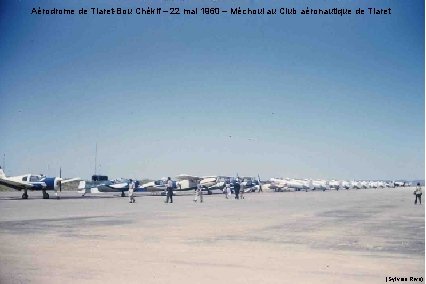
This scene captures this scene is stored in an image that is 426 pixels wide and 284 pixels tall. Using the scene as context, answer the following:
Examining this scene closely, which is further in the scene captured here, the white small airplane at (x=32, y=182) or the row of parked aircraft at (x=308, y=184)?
the row of parked aircraft at (x=308, y=184)

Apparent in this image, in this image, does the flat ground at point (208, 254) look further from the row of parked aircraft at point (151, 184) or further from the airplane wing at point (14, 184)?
the row of parked aircraft at point (151, 184)

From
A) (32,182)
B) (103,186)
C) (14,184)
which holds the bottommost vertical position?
(103,186)

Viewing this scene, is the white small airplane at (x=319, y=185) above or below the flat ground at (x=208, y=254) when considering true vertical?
below

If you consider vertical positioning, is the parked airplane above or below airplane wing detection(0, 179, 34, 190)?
below

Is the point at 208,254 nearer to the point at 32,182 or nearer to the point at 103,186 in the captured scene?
the point at 32,182

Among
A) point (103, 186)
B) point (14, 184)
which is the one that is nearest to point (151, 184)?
point (103, 186)

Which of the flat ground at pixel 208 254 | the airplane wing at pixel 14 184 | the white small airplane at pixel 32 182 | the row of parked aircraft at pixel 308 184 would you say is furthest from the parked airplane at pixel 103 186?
the row of parked aircraft at pixel 308 184

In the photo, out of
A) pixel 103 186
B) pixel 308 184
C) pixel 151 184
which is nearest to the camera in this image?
pixel 103 186

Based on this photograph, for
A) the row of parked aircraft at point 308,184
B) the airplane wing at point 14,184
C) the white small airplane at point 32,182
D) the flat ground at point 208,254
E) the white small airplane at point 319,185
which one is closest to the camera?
the flat ground at point 208,254

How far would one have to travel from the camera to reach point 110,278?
649 centimetres

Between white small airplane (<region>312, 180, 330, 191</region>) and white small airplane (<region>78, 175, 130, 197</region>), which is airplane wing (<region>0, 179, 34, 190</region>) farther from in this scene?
white small airplane (<region>312, 180, 330, 191</region>)

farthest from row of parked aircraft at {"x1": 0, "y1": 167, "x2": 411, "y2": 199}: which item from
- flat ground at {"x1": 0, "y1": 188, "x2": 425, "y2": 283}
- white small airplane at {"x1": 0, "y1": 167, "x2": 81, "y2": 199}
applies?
flat ground at {"x1": 0, "y1": 188, "x2": 425, "y2": 283}

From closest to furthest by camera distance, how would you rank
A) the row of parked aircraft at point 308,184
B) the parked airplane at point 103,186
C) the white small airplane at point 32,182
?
the white small airplane at point 32,182
the parked airplane at point 103,186
the row of parked aircraft at point 308,184

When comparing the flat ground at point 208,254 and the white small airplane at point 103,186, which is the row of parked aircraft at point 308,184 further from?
the flat ground at point 208,254
